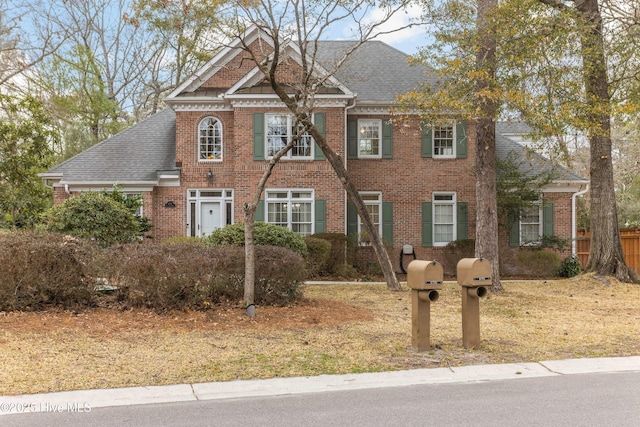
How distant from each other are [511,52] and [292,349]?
29.3 feet

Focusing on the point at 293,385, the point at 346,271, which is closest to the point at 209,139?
the point at 346,271

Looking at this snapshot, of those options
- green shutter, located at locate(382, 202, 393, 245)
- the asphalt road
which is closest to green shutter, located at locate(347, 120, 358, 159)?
green shutter, located at locate(382, 202, 393, 245)

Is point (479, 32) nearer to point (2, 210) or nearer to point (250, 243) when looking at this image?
point (250, 243)

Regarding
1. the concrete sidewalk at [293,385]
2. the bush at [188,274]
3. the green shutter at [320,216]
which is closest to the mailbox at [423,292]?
the concrete sidewalk at [293,385]

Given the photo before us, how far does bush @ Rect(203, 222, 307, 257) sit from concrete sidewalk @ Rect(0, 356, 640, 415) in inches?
299

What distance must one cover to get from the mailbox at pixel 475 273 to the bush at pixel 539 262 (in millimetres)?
14207

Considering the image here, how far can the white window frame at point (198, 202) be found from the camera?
21547 mm

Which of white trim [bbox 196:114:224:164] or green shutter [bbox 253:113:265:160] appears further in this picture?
white trim [bbox 196:114:224:164]

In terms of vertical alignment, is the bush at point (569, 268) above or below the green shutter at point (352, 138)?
below

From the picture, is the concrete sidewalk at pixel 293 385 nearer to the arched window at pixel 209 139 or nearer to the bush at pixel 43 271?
the bush at pixel 43 271

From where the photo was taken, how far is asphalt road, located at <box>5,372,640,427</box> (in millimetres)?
5363

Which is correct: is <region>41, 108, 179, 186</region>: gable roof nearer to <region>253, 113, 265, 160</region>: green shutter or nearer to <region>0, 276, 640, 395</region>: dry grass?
<region>253, 113, 265, 160</region>: green shutter

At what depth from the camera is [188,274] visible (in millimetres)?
10328

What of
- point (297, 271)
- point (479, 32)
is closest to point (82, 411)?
point (297, 271)
